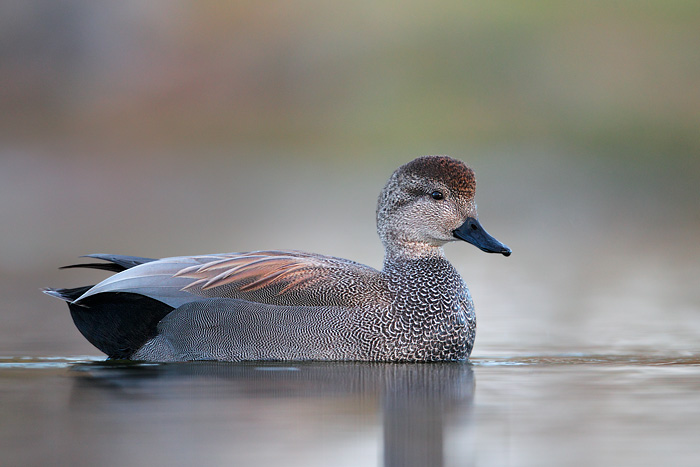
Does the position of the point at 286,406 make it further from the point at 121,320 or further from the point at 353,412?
the point at 121,320

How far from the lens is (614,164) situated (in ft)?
73.5

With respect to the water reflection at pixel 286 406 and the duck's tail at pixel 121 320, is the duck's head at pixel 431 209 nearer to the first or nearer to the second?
the water reflection at pixel 286 406

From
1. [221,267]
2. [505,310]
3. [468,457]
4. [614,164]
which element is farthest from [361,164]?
[468,457]

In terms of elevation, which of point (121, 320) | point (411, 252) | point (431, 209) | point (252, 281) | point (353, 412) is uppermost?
point (431, 209)

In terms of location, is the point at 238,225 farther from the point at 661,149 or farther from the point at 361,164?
the point at 661,149

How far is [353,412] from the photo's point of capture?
234 inches

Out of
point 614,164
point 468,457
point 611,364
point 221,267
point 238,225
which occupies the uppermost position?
point 614,164

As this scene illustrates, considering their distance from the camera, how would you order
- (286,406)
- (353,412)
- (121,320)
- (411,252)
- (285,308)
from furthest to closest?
1. (411,252)
2. (121,320)
3. (285,308)
4. (286,406)
5. (353,412)

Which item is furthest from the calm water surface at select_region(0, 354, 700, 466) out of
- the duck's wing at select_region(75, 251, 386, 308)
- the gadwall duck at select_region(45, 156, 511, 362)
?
the duck's wing at select_region(75, 251, 386, 308)

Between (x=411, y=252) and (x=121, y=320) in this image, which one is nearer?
(x=121, y=320)

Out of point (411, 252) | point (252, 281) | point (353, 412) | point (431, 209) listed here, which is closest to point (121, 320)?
point (252, 281)

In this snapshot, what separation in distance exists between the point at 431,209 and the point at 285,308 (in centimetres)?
129

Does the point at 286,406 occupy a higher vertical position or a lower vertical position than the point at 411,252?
lower

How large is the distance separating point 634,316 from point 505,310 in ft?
3.81
